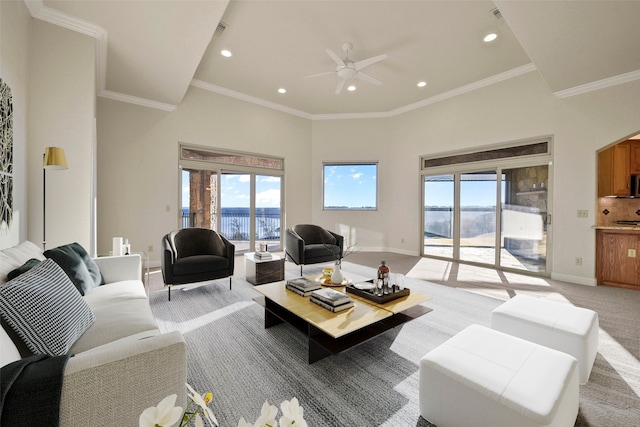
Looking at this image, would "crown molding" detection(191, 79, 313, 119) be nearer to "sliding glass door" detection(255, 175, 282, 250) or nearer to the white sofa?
"sliding glass door" detection(255, 175, 282, 250)

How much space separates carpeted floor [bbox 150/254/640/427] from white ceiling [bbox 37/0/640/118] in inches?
117

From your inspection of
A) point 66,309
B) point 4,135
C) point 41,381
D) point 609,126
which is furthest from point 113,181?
point 609,126

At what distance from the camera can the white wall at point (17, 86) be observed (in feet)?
7.47

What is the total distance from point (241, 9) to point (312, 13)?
33.3 inches

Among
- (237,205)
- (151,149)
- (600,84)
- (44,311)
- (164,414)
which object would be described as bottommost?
(44,311)

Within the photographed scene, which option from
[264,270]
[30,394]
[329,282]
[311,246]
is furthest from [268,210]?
[30,394]

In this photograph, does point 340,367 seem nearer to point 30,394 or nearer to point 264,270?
point 30,394

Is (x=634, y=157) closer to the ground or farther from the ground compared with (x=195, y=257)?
farther from the ground

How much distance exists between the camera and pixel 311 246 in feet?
15.0

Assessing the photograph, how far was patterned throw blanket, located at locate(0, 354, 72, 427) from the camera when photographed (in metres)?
0.83

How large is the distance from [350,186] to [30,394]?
21.0ft

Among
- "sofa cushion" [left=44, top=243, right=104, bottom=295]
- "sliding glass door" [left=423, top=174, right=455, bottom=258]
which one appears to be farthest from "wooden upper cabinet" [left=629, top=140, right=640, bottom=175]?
"sofa cushion" [left=44, top=243, right=104, bottom=295]

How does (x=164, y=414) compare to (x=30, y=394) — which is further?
(x=30, y=394)

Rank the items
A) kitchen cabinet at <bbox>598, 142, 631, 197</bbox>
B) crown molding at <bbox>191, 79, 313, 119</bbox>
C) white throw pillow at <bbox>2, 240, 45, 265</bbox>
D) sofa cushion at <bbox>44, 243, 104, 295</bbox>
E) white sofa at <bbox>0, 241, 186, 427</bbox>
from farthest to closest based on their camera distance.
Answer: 1. crown molding at <bbox>191, 79, 313, 119</bbox>
2. kitchen cabinet at <bbox>598, 142, 631, 197</bbox>
3. sofa cushion at <bbox>44, 243, 104, 295</bbox>
4. white throw pillow at <bbox>2, 240, 45, 265</bbox>
5. white sofa at <bbox>0, 241, 186, 427</bbox>
